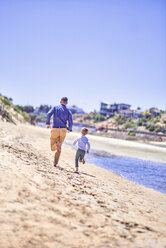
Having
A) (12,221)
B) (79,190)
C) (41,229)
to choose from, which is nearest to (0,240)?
(12,221)

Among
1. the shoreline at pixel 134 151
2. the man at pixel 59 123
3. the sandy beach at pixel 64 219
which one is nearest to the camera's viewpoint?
the sandy beach at pixel 64 219

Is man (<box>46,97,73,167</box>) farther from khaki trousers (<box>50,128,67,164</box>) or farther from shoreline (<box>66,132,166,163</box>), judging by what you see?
shoreline (<box>66,132,166,163</box>)

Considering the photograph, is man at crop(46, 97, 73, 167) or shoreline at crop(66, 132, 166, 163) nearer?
man at crop(46, 97, 73, 167)

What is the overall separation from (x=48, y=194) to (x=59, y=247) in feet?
3.48

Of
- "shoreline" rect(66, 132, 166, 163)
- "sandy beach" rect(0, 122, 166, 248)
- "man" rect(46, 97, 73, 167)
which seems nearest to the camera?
"sandy beach" rect(0, 122, 166, 248)

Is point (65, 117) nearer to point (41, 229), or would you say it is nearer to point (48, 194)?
point (48, 194)

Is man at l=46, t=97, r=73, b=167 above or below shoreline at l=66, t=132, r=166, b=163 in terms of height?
above

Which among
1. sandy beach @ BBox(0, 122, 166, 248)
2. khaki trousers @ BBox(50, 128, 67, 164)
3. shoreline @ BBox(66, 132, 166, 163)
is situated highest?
khaki trousers @ BBox(50, 128, 67, 164)

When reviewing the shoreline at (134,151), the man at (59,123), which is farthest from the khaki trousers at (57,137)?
the shoreline at (134,151)

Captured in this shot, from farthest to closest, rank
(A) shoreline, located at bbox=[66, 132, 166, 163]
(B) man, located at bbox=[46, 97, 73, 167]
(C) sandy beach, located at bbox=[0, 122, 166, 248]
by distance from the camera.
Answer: (A) shoreline, located at bbox=[66, 132, 166, 163], (B) man, located at bbox=[46, 97, 73, 167], (C) sandy beach, located at bbox=[0, 122, 166, 248]

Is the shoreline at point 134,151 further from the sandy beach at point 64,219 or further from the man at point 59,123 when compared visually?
the sandy beach at point 64,219

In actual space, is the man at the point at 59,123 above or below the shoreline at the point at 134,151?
above

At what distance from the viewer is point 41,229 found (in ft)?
7.82

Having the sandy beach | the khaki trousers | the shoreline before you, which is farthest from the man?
the shoreline
